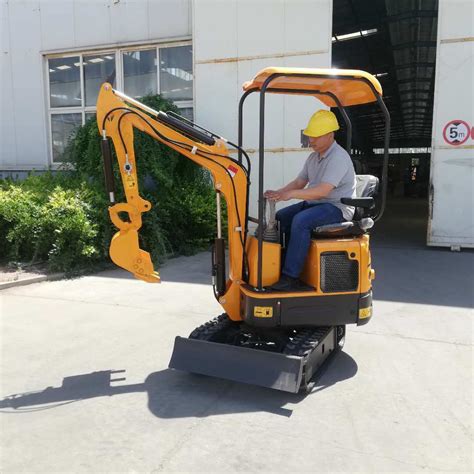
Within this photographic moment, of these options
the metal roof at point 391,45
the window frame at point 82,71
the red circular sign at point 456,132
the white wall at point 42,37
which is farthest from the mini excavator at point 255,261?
the metal roof at point 391,45

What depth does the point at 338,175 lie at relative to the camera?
12.4ft

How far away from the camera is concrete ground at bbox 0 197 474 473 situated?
275cm

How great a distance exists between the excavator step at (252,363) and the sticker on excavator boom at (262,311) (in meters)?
0.27

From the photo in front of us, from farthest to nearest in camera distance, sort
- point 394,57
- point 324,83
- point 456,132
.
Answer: point 394,57, point 456,132, point 324,83

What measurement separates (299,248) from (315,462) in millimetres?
1579

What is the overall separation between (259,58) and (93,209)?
15.4 ft

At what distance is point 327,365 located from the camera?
157 inches

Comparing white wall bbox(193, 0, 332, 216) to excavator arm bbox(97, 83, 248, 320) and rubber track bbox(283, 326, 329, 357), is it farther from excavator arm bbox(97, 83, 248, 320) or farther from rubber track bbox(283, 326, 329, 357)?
rubber track bbox(283, 326, 329, 357)

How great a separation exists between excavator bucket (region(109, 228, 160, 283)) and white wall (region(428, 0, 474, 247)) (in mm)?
6714

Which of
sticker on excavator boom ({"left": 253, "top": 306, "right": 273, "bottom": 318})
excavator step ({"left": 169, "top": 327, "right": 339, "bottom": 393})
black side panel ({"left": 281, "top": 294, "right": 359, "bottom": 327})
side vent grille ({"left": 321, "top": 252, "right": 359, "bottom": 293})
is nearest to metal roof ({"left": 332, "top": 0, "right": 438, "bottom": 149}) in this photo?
side vent grille ({"left": 321, "top": 252, "right": 359, "bottom": 293})

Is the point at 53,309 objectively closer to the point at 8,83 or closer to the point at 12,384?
the point at 12,384

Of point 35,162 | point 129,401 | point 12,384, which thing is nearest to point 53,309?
point 12,384

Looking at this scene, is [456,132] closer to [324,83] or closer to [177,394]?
[324,83]

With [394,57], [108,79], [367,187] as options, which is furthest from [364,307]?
Answer: [394,57]
